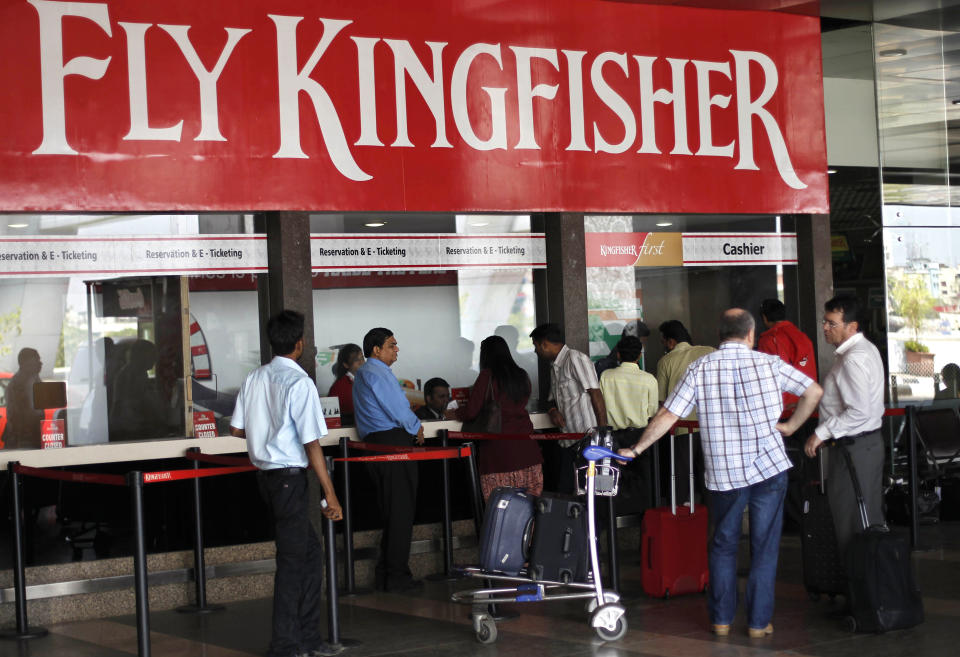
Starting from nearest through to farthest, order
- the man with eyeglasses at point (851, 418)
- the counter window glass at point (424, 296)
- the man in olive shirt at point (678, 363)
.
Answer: the man with eyeglasses at point (851, 418), the counter window glass at point (424, 296), the man in olive shirt at point (678, 363)

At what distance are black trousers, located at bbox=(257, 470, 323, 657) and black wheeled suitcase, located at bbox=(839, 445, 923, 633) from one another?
9.39ft

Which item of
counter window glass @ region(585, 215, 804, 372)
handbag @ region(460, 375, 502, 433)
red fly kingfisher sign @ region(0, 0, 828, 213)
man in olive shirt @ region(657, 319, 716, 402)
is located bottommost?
handbag @ region(460, 375, 502, 433)

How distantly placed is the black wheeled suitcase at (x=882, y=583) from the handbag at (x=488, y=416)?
2.49 m

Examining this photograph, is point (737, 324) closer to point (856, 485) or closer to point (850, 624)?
point (856, 485)

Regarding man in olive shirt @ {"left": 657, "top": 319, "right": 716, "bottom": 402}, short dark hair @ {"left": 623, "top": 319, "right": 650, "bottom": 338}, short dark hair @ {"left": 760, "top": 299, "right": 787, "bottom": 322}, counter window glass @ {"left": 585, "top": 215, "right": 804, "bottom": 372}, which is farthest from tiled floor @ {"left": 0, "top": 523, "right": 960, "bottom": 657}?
counter window glass @ {"left": 585, "top": 215, "right": 804, "bottom": 372}

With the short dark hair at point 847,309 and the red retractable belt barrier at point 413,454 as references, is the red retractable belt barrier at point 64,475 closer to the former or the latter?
the red retractable belt barrier at point 413,454

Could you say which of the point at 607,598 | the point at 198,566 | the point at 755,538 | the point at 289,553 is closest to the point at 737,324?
the point at 755,538

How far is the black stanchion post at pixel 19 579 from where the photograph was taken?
687 cm

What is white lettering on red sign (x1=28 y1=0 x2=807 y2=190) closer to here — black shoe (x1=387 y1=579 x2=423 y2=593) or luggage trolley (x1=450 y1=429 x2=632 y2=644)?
black shoe (x1=387 y1=579 x2=423 y2=593)

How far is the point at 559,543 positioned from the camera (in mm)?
6340

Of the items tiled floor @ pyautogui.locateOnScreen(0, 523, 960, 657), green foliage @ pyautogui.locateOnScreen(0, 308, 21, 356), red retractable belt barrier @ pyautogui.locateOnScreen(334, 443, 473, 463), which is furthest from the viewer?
green foliage @ pyautogui.locateOnScreen(0, 308, 21, 356)

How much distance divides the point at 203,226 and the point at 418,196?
60.7 inches

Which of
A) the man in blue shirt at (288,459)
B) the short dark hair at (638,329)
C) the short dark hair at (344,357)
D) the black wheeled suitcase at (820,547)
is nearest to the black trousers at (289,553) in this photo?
the man in blue shirt at (288,459)

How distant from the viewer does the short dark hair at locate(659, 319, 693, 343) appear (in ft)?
30.6
